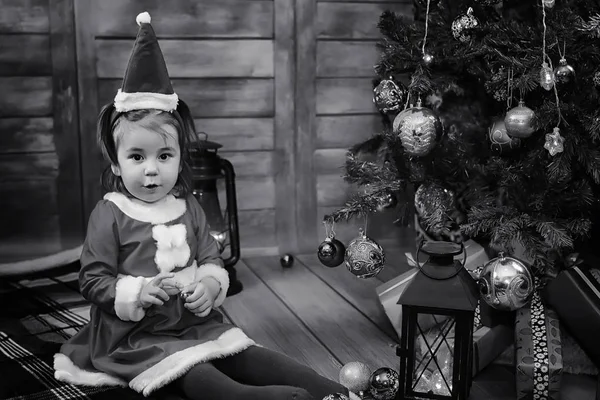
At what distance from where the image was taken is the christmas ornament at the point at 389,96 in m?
1.91

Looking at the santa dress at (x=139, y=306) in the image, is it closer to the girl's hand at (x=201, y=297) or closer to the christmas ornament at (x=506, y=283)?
the girl's hand at (x=201, y=297)

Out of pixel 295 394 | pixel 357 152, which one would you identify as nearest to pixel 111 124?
pixel 295 394

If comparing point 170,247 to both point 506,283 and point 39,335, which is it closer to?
point 39,335

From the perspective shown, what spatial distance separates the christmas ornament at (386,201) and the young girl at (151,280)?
0.52 meters

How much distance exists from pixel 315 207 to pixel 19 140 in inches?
42.9

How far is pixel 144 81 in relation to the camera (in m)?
1.58

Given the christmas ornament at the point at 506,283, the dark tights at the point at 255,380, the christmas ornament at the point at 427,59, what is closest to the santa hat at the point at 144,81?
the dark tights at the point at 255,380

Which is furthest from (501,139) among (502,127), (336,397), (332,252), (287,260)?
(287,260)

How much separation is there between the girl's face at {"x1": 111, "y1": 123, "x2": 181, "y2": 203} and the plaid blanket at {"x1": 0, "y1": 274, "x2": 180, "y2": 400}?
44 centimetres

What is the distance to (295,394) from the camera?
4.64ft

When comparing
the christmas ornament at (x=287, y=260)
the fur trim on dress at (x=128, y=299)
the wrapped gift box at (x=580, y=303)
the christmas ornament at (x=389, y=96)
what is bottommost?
the christmas ornament at (x=287, y=260)

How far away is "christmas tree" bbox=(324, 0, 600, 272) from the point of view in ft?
5.48

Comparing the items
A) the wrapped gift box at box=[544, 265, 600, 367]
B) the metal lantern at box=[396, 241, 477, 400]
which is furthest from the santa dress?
the wrapped gift box at box=[544, 265, 600, 367]

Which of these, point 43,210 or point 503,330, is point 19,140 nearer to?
point 43,210
